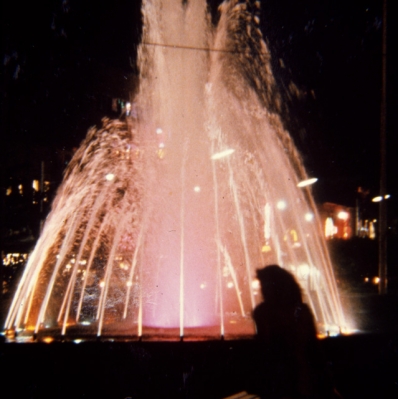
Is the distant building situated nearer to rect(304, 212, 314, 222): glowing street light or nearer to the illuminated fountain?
rect(304, 212, 314, 222): glowing street light

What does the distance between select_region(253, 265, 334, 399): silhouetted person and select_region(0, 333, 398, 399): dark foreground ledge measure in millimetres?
874

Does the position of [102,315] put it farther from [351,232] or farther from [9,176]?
[351,232]

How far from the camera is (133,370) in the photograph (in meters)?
4.80

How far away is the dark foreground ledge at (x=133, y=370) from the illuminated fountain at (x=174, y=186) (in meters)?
1.18

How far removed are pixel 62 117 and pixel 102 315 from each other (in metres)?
17.4

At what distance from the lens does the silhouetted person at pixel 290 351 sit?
3.57 meters

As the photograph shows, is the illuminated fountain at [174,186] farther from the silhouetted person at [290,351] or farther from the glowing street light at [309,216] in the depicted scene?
the glowing street light at [309,216]

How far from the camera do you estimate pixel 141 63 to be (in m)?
9.87

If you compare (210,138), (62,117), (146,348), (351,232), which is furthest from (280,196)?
(146,348)

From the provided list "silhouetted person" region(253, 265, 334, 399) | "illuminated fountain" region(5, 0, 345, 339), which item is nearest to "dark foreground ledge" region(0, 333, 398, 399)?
"silhouetted person" region(253, 265, 334, 399)

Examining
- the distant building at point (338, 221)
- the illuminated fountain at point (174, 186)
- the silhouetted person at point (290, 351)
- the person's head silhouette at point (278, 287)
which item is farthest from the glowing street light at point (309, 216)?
the silhouetted person at point (290, 351)

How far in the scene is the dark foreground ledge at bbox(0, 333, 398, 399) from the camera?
4695mm

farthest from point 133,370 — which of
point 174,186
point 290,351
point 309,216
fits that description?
point 309,216

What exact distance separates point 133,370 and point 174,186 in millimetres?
4567
